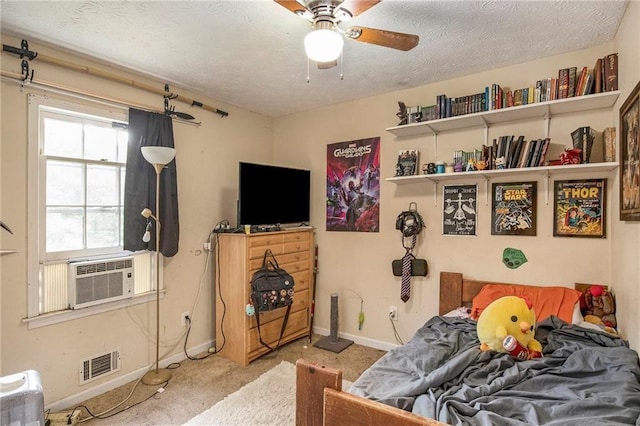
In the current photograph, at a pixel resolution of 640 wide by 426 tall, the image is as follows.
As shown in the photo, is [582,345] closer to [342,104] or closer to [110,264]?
[342,104]

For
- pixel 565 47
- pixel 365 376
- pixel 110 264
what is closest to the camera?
pixel 365 376

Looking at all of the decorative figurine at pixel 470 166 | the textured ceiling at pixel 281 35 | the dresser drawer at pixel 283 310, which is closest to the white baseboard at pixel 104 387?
the dresser drawer at pixel 283 310

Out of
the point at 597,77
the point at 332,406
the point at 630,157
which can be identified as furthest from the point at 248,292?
the point at 597,77

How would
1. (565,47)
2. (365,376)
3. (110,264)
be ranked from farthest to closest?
(110,264) < (565,47) < (365,376)

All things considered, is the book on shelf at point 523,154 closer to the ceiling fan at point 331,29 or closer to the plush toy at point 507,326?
the plush toy at point 507,326

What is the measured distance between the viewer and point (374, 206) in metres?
3.33

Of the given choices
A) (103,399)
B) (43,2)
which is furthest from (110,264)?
(43,2)

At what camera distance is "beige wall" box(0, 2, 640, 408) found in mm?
2078

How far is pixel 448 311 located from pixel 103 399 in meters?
2.71

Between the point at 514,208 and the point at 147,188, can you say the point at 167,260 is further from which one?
the point at 514,208

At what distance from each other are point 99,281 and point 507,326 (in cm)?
272

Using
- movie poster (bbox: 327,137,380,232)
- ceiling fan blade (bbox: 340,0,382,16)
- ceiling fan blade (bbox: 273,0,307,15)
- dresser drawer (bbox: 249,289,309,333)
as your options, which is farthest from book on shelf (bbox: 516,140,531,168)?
dresser drawer (bbox: 249,289,309,333)

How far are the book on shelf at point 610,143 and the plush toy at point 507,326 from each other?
1.14 metres

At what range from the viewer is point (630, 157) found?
171 centimetres
